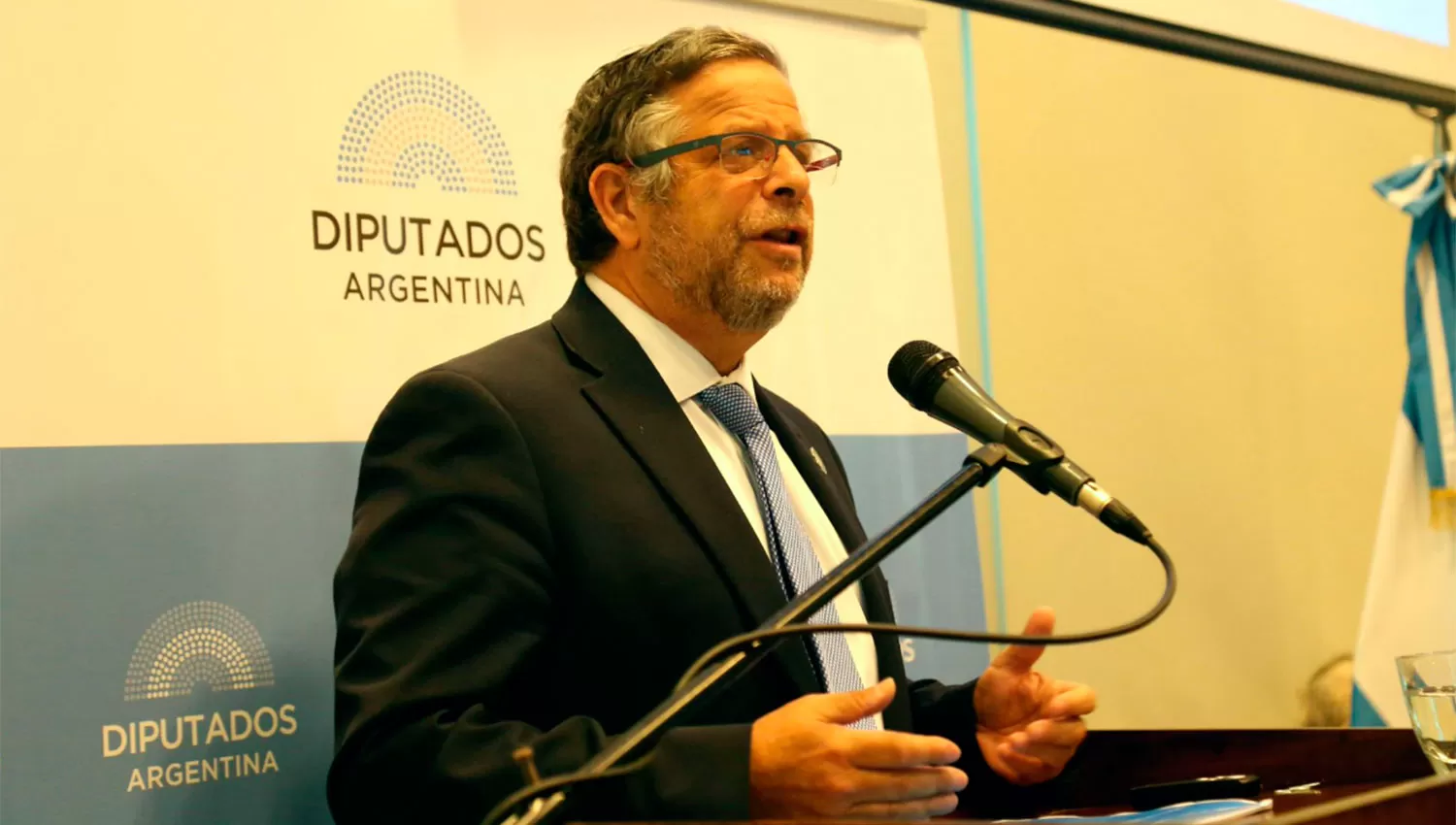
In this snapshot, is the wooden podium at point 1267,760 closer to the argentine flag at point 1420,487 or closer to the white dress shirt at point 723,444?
the white dress shirt at point 723,444

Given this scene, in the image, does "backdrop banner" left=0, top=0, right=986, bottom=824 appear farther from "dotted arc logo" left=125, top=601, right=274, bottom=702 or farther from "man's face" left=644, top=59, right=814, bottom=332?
"man's face" left=644, top=59, right=814, bottom=332

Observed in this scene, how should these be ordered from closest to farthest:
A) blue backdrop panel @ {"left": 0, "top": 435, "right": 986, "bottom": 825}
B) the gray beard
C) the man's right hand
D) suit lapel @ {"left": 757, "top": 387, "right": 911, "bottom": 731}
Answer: the man's right hand < blue backdrop panel @ {"left": 0, "top": 435, "right": 986, "bottom": 825} < suit lapel @ {"left": 757, "top": 387, "right": 911, "bottom": 731} < the gray beard

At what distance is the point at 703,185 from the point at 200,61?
748 mm

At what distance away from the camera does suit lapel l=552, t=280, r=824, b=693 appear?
180 cm

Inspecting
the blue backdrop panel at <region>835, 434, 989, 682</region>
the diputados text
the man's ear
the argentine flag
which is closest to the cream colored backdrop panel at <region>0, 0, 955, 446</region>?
the man's ear

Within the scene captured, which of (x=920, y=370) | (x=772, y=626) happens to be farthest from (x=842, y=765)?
(x=920, y=370)

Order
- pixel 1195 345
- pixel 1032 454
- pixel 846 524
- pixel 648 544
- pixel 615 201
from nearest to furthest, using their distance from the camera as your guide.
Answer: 1. pixel 1032 454
2. pixel 648 544
3. pixel 846 524
4. pixel 615 201
5. pixel 1195 345

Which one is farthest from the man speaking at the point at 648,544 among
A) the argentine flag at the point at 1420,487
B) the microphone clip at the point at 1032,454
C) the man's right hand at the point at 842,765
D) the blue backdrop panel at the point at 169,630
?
the argentine flag at the point at 1420,487

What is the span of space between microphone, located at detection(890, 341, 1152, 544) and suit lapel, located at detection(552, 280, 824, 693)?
0.40m

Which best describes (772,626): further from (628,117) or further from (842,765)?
(628,117)

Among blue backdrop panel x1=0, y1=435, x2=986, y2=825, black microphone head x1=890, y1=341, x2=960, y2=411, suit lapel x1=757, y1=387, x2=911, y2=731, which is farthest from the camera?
suit lapel x1=757, y1=387, x2=911, y2=731

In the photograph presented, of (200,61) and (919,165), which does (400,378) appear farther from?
(919,165)

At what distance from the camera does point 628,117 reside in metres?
2.22

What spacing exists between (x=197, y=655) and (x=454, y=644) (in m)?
0.60
